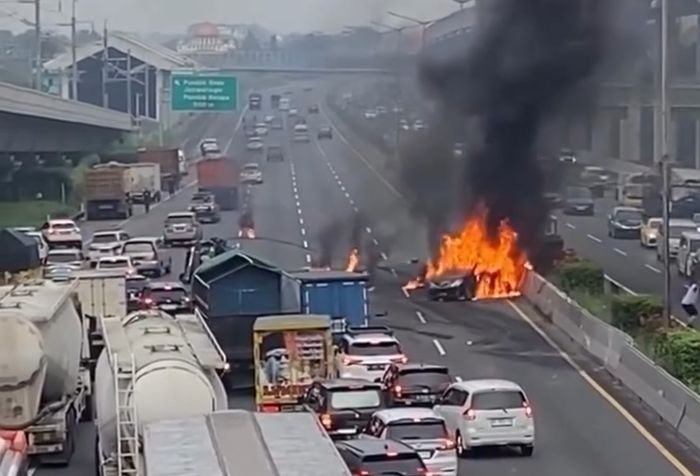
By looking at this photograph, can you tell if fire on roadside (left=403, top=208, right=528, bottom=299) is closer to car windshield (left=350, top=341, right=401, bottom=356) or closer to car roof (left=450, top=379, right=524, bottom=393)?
car windshield (left=350, top=341, right=401, bottom=356)

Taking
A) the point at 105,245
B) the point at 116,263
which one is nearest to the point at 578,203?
the point at 105,245

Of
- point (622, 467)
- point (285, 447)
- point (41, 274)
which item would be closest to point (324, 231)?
point (41, 274)

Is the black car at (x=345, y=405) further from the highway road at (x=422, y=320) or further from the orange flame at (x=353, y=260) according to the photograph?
the orange flame at (x=353, y=260)

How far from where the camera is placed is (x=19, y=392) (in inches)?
977

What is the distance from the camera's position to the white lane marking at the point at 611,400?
92.8 ft

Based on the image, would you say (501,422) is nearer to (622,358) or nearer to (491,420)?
(491,420)

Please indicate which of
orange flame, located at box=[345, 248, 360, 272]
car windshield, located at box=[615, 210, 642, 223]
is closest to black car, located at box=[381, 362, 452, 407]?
orange flame, located at box=[345, 248, 360, 272]

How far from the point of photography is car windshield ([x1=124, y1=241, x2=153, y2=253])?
193 feet

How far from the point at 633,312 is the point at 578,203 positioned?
129 feet

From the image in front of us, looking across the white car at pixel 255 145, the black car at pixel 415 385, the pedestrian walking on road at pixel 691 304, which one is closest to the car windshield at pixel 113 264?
the pedestrian walking on road at pixel 691 304

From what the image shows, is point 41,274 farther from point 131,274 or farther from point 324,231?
point 324,231

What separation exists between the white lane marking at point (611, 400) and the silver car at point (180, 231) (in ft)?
72.9

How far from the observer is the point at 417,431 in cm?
2598

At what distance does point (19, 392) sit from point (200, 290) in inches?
575
